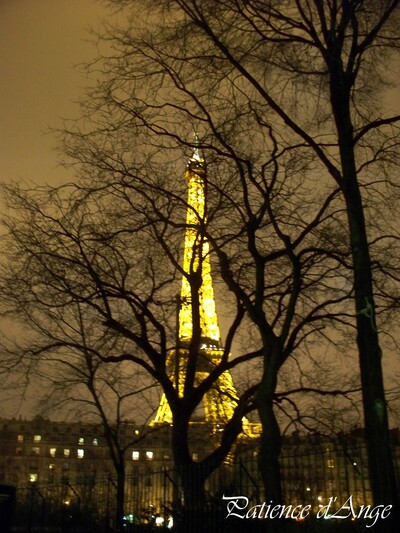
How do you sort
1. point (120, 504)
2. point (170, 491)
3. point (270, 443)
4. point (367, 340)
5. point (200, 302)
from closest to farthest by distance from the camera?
point (367, 340) < point (270, 443) < point (170, 491) < point (120, 504) < point (200, 302)

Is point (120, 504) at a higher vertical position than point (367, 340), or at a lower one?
lower

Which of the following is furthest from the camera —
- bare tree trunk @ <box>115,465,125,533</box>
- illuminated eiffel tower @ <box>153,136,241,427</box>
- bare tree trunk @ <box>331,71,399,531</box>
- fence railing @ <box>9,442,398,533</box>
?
bare tree trunk @ <box>115,465,125,533</box>

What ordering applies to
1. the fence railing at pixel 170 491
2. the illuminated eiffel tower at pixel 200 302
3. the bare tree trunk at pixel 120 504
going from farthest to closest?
1. the bare tree trunk at pixel 120 504
2. the illuminated eiffel tower at pixel 200 302
3. the fence railing at pixel 170 491

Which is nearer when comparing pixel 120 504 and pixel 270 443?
pixel 270 443

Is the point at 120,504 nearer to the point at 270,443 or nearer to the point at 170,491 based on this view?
the point at 170,491

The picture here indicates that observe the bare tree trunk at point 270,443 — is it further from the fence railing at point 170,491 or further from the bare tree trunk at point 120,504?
the bare tree trunk at point 120,504

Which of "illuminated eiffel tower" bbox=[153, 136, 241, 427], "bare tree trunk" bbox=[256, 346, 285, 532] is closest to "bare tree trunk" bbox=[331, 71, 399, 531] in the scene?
"bare tree trunk" bbox=[256, 346, 285, 532]

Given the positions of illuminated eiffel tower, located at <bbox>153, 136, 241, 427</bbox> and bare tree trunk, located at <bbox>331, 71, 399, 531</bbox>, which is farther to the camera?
illuminated eiffel tower, located at <bbox>153, 136, 241, 427</bbox>

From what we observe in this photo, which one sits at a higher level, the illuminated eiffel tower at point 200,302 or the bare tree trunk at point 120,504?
the illuminated eiffel tower at point 200,302

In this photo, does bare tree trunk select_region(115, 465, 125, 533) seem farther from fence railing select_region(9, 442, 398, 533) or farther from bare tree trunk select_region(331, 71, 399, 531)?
bare tree trunk select_region(331, 71, 399, 531)

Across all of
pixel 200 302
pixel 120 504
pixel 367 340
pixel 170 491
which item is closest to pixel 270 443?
pixel 367 340

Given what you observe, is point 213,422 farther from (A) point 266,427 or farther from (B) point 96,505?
(A) point 266,427

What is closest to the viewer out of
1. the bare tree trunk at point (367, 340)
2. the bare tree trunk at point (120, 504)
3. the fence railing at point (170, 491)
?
the bare tree trunk at point (367, 340)

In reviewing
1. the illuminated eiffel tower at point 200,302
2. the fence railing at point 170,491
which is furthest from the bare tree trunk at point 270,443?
the illuminated eiffel tower at point 200,302
